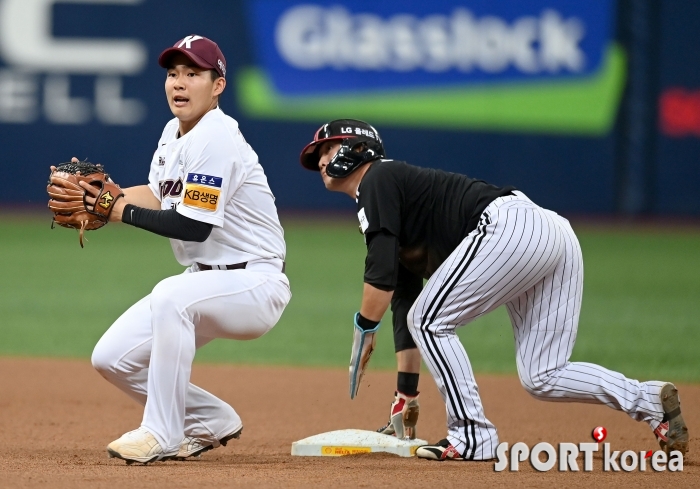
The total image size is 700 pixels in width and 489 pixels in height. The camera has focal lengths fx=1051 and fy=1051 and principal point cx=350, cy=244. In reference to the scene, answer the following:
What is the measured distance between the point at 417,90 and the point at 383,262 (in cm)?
1330

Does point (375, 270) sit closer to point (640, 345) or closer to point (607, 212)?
point (640, 345)

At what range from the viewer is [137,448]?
4047 mm

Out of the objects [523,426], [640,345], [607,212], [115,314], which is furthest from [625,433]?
[607,212]

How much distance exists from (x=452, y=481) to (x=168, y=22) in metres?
14.6

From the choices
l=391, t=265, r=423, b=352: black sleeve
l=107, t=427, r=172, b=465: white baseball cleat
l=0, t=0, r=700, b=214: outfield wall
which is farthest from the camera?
l=0, t=0, r=700, b=214: outfield wall

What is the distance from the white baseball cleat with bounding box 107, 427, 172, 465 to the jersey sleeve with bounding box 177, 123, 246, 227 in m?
0.87

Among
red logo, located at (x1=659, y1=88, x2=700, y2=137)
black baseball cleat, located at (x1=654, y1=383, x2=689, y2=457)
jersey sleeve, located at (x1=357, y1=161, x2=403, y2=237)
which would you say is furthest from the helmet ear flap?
red logo, located at (x1=659, y1=88, x2=700, y2=137)

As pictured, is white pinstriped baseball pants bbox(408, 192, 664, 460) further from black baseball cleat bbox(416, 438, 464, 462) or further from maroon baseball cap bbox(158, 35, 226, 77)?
maroon baseball cap bbox(158, 35, 226, 77)

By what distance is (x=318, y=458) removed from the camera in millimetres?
4641

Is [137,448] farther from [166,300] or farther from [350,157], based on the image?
[350,157]

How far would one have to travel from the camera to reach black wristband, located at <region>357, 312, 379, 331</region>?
432cm

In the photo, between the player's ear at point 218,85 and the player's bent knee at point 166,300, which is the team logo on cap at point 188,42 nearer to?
the player's ear at point 218,85

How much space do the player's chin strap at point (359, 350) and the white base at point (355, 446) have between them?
1.36ft

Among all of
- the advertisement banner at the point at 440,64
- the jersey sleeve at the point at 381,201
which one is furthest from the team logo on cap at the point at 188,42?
the advertisement banner at the point at 440,64
